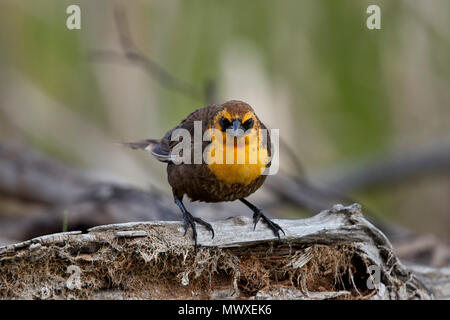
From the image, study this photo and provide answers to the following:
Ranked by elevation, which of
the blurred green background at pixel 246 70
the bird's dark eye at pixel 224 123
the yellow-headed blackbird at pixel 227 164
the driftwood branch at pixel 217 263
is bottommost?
the driftwood branch at pixel 217 263

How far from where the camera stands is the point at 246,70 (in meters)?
7.50

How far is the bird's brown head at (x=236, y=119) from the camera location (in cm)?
398

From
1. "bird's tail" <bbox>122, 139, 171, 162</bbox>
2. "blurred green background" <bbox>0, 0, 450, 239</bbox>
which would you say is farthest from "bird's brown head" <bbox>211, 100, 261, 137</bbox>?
"blurred green background" <bbox>0, 0, 450, 239</bbox>

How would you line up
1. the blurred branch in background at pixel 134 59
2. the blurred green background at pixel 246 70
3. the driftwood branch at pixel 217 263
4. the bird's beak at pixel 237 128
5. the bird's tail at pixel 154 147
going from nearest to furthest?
the driftwood branch at pixel 217 263 < the bird's beak at pixel 237 128 < the bird's tail at pixel 154 147 < the blurred branch in background at pixel 134 59 < the blurred green background at pixel 246 70

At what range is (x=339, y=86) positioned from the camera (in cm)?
823

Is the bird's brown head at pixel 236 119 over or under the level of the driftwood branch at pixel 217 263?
over

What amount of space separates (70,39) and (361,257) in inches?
205

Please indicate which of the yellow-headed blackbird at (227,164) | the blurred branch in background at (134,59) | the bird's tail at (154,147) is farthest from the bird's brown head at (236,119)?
the blurred branch in background at (134,59)

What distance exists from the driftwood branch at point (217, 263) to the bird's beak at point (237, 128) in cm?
56

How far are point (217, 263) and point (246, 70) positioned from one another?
13.6ft

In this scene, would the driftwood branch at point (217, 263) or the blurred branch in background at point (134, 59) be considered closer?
the driftwood branch at point (217, 263)

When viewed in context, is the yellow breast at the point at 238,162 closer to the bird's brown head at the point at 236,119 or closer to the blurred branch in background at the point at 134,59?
the bird's brown head at the point at 236,119

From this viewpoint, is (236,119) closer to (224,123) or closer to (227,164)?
(224,123)
